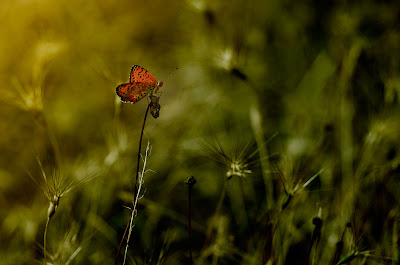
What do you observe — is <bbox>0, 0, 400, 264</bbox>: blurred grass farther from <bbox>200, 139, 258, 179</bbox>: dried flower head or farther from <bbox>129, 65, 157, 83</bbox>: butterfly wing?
<bbox>129, 65, 157, 83</bbox>: butterfly wing

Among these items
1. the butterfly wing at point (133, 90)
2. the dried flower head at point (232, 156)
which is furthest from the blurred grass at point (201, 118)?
the butterfly wing at point (133, 90)

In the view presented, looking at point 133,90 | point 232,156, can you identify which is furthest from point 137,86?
point 232,156

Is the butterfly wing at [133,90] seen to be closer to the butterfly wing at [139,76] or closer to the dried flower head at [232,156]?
the butterfly wing at [139,76]

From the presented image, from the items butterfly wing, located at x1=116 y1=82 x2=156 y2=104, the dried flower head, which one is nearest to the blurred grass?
the dried flower head

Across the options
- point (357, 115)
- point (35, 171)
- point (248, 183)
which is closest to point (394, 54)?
point (357, 115)

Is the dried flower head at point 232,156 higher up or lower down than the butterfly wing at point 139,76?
lower down

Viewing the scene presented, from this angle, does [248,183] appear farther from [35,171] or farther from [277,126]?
[35,171]

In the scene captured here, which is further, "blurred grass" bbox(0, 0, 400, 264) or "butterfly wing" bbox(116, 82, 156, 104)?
"blurred grass" bbox(0, 0, 400, 264)
